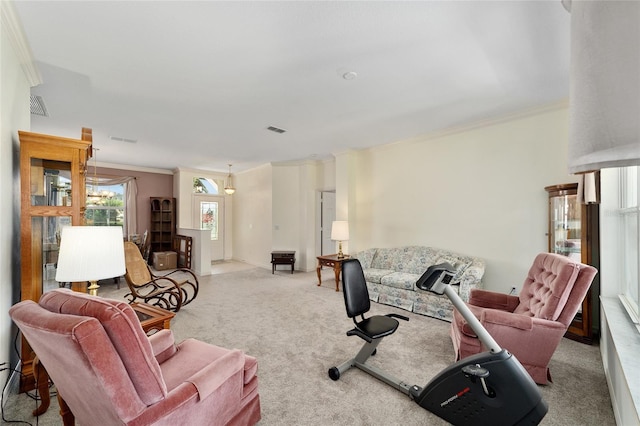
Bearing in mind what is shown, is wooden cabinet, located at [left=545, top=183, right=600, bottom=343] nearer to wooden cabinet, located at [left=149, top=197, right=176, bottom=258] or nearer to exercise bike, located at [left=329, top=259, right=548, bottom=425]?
exercise bike, located at [left=329, top=259, right=548, bottom=425]

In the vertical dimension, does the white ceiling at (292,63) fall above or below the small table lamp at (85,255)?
above

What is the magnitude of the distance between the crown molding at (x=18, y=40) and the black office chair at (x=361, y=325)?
2875 millimetres

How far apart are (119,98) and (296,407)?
3.59 meters

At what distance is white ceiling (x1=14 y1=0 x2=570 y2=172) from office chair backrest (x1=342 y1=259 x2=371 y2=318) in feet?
5.87

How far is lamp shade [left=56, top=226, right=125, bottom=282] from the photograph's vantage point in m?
1.80

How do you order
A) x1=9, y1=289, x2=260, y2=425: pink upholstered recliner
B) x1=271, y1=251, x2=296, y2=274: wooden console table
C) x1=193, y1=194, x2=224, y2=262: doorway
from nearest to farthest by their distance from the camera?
x1=9, y1=289, x2=260, y2=425: pink upholstered recliner
x1=271, y1=251, x2=296, y2=274: wooden console table
x1=193, y1=194, x2=224, y2=262: doorway

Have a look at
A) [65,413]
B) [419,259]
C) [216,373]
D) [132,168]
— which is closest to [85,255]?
[65,413]

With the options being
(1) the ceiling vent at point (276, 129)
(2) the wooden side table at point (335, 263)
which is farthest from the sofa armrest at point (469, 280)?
(1) the ceiling vent at point (276, 129)

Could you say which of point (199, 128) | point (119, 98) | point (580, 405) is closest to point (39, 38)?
point (119, 98)

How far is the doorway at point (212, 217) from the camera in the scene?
8180 mm

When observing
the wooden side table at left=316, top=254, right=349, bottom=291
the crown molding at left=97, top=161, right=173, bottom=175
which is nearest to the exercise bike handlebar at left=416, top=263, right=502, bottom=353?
the wooden side table at left=316, top=254, right=349, bottom=291

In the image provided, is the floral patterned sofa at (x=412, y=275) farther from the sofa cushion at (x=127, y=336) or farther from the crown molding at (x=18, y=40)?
the crown molding at (x=18, y=40)

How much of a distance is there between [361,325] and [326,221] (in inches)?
A: 189

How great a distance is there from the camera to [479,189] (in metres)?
4.11
